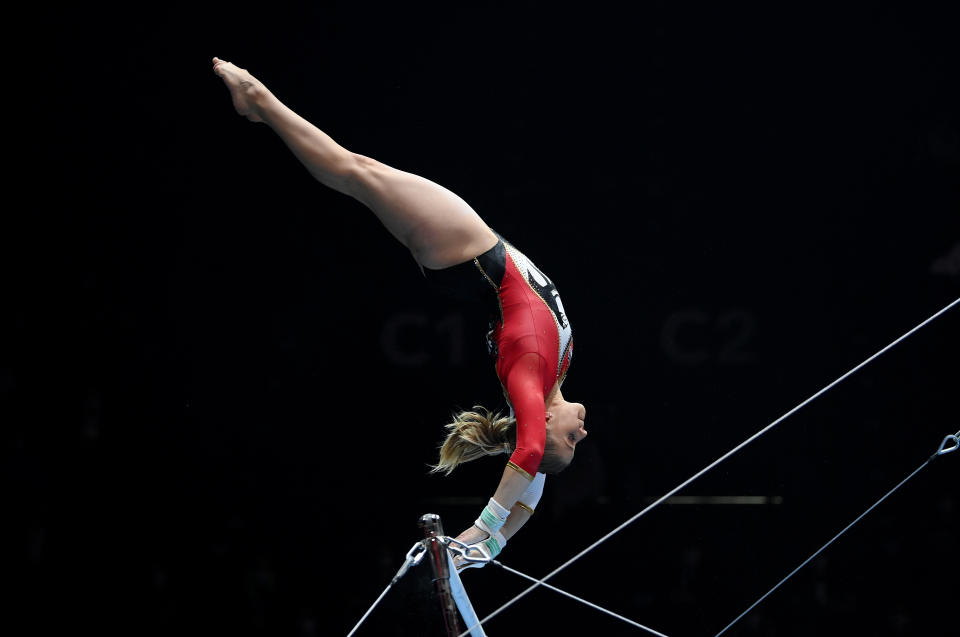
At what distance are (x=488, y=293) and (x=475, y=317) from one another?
32.7 inches

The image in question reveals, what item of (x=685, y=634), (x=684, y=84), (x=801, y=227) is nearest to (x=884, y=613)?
(x=685, y=634)

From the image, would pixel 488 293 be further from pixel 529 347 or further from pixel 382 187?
pixel 382 187

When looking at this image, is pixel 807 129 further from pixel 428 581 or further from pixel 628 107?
pixel 428 581

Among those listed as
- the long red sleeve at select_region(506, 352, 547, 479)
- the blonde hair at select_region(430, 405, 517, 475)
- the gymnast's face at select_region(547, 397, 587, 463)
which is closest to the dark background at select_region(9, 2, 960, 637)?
the blonde hair at select_region(430, 405, 517, 475)

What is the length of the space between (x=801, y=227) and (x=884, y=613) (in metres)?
1.39

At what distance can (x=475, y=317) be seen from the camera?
3.92 meters

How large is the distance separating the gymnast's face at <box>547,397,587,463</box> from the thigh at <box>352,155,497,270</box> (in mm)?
493

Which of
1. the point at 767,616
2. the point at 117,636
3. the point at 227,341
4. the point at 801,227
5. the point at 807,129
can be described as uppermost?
the point at 807,129

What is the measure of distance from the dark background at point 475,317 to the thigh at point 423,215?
0.73 metres

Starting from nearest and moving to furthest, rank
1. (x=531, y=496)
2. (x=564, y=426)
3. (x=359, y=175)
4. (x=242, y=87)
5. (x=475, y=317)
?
(x=242, y=87), (x=359, y=175), (x=564, y=426), (x=531, y=496), (x=475, y=317)

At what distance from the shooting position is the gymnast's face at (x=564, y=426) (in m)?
3.07

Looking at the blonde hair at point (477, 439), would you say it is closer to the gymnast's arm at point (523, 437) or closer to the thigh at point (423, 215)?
the gymnast's arm at point (523, 437)

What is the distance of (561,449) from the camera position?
10.1 feet

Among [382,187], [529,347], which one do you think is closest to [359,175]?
[382,187]
